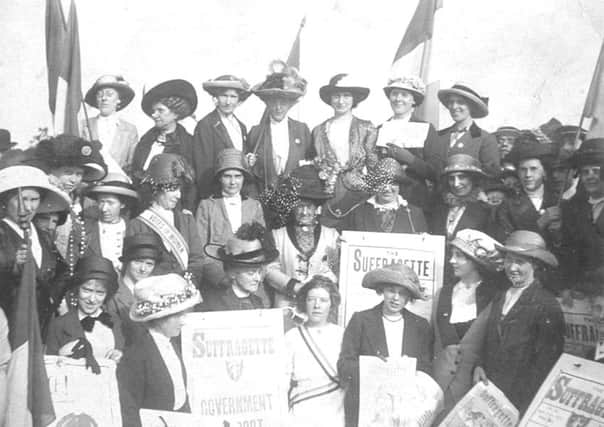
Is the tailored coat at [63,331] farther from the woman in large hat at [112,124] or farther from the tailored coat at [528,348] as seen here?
the tailored coat at [528,348]

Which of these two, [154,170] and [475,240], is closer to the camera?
[475,240]

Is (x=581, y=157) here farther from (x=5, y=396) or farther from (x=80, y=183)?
(x=5, y=396)

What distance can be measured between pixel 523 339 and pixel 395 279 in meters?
1.09

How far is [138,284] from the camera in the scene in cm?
639

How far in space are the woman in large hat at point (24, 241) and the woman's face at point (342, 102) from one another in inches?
113

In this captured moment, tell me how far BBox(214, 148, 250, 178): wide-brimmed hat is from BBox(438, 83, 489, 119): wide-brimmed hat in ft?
6.80

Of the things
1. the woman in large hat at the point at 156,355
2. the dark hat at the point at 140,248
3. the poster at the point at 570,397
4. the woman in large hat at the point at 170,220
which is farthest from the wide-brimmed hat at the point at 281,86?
the poster at the point at 570,397

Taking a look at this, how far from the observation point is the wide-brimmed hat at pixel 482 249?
6.59 metres

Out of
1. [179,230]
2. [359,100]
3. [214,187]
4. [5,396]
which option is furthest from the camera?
[359,100]

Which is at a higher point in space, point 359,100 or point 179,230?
point 359,100

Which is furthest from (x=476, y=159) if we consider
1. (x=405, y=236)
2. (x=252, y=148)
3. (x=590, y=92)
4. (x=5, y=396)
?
(x=5, y=396)

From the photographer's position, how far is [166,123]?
26.5 feet

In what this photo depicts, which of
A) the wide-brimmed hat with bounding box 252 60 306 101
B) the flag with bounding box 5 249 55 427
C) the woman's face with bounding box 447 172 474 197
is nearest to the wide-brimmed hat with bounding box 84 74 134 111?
the wide-brimmed hat with bounding box 252 60 306 101

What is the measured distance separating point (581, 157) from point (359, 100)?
8.06 ft
